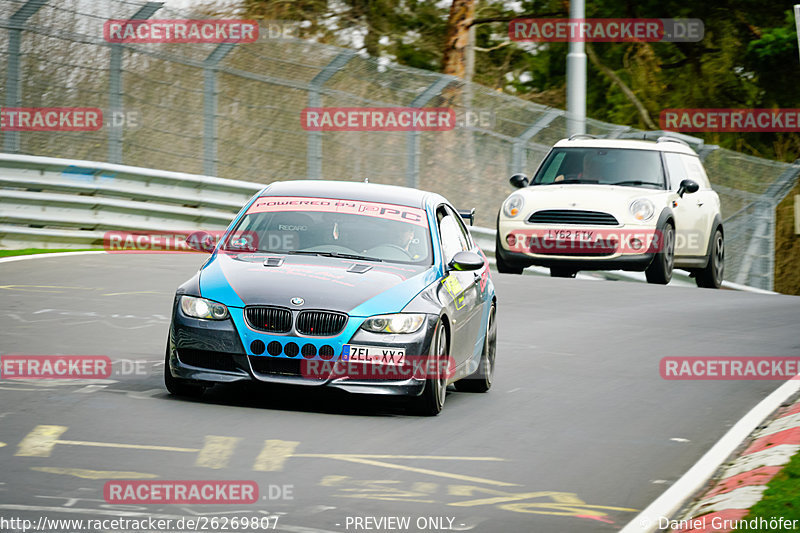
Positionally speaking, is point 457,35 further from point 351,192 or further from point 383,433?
point 383,433

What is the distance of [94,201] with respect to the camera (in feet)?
66.1

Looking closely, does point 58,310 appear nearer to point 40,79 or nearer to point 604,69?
point 40,79

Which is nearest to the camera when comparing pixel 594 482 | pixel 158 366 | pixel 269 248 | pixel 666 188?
pixel 594 482

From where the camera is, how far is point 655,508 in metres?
6.84

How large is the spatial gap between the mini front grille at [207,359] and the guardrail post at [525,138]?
1615 centimetres

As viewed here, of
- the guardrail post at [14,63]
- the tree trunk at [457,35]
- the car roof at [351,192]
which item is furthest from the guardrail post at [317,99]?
the car roof at [351,192]

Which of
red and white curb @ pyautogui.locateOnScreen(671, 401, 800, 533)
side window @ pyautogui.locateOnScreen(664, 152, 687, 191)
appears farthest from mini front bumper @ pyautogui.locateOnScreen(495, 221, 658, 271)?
red and white curb @ pyautogui.locateOnScreen(671, 401, 800, 533)

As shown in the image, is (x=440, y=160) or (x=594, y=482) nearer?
(x=594, y=482)

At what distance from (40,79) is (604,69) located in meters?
28.9

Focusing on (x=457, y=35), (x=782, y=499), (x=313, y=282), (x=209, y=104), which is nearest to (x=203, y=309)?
(x=313, y=282)

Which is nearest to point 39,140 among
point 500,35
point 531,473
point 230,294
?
point 230,294

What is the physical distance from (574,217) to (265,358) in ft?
33.2

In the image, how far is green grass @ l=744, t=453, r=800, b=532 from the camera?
642cm
